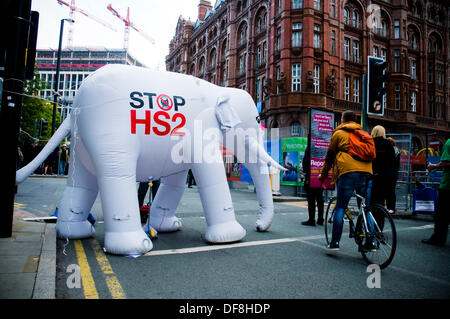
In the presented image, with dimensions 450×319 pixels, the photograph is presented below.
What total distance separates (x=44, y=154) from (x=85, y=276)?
1.82 metres

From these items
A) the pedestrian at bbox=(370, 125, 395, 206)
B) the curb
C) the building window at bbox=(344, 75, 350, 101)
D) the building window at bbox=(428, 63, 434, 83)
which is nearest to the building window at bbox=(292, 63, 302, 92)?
the building window at bbox=(344, 75, 350, 101)

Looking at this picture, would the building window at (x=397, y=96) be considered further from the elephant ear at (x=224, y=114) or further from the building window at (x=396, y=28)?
the elephant ear at (x=224, y=114)

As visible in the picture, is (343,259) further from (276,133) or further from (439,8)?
(439,8)

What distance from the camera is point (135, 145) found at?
3.92m

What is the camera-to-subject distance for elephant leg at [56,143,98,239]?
4246 mm

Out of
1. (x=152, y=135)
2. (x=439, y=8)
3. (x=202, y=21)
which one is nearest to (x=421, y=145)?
(x=439, y=8)

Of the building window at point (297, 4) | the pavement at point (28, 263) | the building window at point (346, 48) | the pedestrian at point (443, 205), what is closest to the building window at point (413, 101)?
the building window at point (346, 48)

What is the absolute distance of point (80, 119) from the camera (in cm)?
392

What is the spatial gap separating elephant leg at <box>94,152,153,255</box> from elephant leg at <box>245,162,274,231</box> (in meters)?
2.25

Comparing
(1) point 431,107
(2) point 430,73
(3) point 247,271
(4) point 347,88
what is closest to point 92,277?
(3) point 247,271

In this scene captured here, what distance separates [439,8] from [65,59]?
170ft

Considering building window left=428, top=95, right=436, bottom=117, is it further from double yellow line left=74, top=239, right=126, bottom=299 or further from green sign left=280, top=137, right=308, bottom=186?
double yellow line left=74, top=239, right=126, bottom=299

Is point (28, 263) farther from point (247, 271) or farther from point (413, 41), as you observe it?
point (413, 41)

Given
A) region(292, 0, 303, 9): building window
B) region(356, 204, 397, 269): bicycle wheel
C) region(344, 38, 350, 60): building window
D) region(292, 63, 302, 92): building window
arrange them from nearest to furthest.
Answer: region(356, 204, 397, 269): bicycle wheel < region(292, 63, 302, 92): building window < region(292, 0, 303, 9): building window < region(344, 38, 350, 60): building window
